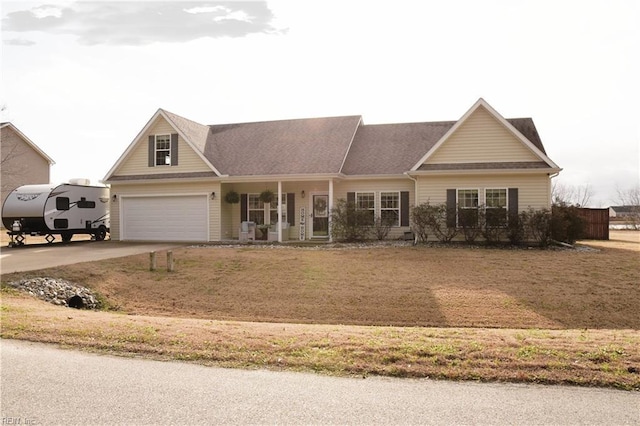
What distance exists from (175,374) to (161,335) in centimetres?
170

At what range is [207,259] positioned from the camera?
16500mm

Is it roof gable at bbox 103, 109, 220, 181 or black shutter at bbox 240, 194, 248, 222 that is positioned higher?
roof gable at bbox 103, 109, 220, 181

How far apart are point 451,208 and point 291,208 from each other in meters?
7.31

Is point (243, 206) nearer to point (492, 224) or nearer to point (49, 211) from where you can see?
point (49, 211)

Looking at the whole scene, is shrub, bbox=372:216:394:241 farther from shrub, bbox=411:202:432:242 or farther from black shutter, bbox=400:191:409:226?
shrub, bbox=411:202:432:242

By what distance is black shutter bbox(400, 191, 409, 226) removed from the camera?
852 inches

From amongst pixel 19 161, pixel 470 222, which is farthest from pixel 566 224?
pixel 19 161

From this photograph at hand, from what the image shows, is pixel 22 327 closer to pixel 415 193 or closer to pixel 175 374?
pixel 175 374

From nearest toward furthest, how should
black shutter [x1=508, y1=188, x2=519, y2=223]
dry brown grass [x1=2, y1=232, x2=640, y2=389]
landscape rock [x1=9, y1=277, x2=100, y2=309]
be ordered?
dry brown grass [x1=2, y1=232, x2=640, y2=389]
landscape rock [x1=9, y1=277, x2=100, y2=309]
black shutter [x1=508, y1=188, x2=519, y2=223]

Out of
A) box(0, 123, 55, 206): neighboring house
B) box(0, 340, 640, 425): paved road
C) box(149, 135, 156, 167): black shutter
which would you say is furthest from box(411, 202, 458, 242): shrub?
box(0, 123, 55, 206): neighboring house

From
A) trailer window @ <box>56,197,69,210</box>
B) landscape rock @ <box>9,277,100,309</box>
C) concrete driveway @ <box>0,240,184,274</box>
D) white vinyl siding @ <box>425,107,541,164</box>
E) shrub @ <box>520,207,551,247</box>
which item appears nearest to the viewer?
landscape rock @ <box>9,277,100,309</box>

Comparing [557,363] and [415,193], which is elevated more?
[415,193]

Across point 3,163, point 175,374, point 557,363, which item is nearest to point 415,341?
point 557,363

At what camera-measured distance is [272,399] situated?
4.75 m
